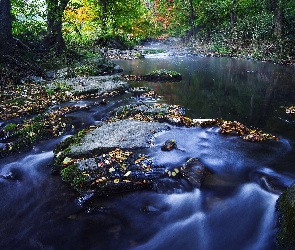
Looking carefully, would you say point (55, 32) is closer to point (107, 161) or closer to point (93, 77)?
point (93, 77)

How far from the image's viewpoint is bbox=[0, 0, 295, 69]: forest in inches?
454

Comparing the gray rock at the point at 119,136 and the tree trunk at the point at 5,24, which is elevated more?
the tree trunk at the point at 5,24

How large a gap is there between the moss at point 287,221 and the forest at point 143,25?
9.83m

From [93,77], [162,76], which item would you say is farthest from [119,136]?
[162,76]

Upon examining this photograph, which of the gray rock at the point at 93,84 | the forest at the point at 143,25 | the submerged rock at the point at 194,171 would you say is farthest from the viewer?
the forest at the point at 143,25

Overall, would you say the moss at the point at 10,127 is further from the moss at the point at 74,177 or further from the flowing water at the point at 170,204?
the moss at the point at 74,177

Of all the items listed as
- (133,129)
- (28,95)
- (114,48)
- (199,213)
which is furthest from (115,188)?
(114,48)

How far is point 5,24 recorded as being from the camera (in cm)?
1029

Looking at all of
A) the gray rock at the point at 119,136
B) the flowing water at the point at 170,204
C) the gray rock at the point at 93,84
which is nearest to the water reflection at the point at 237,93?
the flowing water at the point at 170,204

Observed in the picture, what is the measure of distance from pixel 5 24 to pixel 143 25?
21459 mm

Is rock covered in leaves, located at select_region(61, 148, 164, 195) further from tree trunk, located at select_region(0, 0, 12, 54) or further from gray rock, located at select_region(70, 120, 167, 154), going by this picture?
tree trunk, located at select_region(0, 0, 12, 54)

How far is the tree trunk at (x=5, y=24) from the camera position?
32.9ft

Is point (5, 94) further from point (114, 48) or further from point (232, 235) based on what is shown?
point (114, 48)

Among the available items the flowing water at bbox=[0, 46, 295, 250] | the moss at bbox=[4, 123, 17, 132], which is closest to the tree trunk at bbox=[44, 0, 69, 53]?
the moss at bbox=[4, 123, 17, 132]
